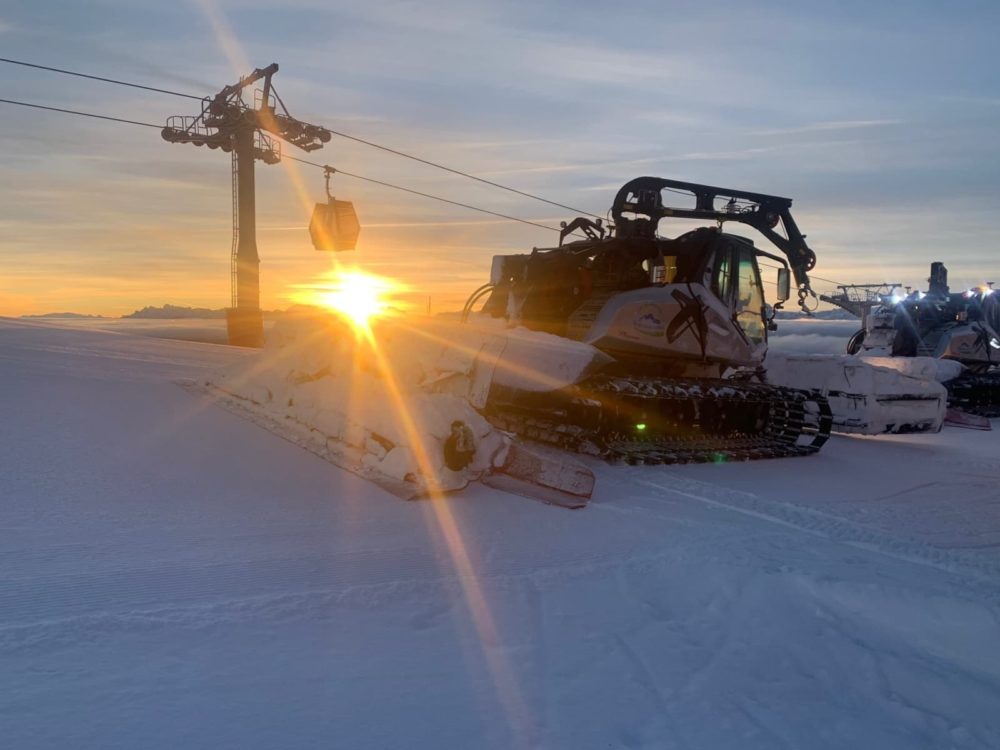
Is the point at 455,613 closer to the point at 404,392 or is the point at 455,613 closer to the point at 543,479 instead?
the point at 543,479

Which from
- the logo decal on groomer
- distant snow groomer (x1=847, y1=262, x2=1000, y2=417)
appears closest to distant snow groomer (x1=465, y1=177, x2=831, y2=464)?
the logo decal on groomer

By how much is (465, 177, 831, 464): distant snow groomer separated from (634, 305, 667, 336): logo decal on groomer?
0.5 inches

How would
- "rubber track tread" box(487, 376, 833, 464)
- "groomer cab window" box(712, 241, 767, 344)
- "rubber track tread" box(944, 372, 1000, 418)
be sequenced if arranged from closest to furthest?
"rubber track tread" box(487, 376, 833, 464) < "groomer cab window" box(712, 241, 767, 344) < "rubber track tread" box(944, 372, 1000, 418)

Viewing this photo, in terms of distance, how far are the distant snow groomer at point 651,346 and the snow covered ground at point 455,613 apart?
2.16 metres

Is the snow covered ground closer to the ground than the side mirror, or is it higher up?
closer to the ground

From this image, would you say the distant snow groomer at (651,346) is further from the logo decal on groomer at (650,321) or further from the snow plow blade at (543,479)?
the snow plow blade at (543,479)

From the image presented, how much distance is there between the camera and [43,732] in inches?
89.1

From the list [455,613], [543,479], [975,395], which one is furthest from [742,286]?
[975,395]

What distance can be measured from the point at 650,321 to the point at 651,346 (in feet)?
1.04

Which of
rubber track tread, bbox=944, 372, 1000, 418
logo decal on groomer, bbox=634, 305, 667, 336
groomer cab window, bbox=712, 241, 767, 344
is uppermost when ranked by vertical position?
groomer cab window, bbox=712, 241, 767, 344

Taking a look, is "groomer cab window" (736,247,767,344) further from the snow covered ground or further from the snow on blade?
the snow covered ground

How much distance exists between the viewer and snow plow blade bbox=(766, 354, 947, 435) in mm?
12227

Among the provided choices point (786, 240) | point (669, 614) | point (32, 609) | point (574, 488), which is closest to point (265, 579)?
point (32, 609)

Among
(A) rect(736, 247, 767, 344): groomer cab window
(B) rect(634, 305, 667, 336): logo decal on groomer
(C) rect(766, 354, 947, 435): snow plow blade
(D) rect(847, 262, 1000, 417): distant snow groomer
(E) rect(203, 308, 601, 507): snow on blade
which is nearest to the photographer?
(E) rect(203, 308, 601, 507): snow on blade
